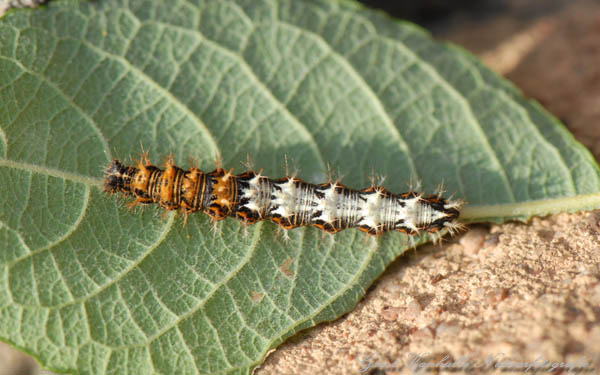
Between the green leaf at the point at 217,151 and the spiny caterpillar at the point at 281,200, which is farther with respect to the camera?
the spiny caterpillar at the point at 281,200

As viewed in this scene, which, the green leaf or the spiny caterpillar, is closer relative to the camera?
the green leaf

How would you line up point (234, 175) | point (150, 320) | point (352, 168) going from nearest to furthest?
point (150, 320) → point (234, 175) → point (352, 168)

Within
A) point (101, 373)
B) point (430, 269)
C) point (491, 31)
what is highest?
point (491, 31)

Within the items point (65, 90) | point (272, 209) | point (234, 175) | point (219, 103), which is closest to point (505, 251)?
point (272, 209)

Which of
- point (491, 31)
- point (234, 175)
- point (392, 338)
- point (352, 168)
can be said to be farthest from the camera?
point (491, 31)

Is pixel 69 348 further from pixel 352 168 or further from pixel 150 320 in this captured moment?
pixel 352 168

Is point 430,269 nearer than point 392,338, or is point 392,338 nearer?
point 392,338
